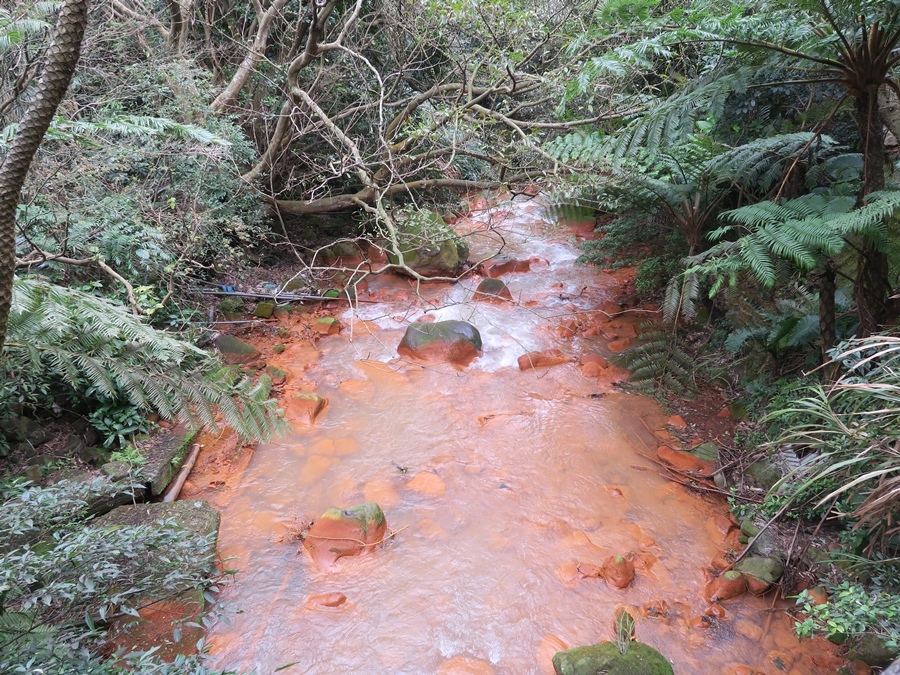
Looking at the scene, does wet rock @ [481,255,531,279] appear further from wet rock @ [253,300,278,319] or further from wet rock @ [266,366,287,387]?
wet rock @ [266,366,287,387]

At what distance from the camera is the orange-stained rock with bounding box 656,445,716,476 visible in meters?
4.11

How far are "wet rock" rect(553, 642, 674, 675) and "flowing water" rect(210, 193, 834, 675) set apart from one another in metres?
0.17

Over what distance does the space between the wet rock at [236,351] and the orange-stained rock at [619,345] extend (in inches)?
157

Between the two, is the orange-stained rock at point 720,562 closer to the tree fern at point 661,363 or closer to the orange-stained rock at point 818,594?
the orange-stained rock at point 818,594

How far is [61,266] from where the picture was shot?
13.4 feet

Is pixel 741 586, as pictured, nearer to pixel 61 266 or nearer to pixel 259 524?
pixel 259 524

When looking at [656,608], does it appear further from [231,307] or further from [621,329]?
[231,307]

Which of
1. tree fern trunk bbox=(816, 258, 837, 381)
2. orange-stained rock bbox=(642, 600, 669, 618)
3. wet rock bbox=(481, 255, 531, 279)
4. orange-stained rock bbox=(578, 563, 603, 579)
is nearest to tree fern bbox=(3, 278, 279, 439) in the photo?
orange-stained rock bbox=(578, 563, 603, 579)

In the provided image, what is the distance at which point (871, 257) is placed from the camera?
317cm

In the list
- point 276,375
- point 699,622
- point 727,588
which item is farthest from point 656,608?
point 276,375

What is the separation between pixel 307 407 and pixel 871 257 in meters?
4.47

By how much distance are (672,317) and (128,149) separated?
507 cm

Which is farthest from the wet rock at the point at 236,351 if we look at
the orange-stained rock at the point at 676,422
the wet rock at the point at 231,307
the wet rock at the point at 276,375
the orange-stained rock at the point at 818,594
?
the orange-stained rock at the point at 818,594

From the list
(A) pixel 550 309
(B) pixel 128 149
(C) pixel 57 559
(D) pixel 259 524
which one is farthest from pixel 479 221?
(C) pixel 57 559
